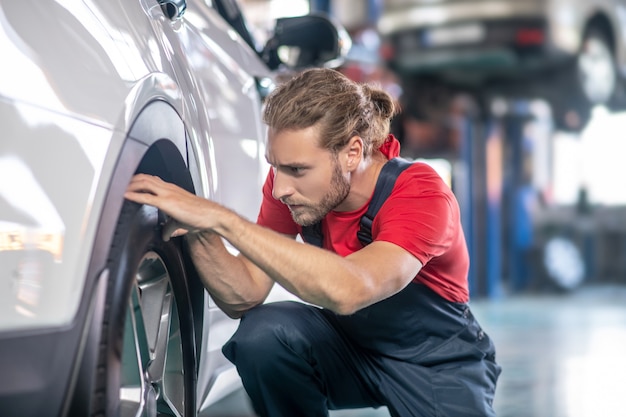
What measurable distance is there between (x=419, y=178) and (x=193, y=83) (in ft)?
1.89

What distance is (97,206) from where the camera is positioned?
1.27 metres

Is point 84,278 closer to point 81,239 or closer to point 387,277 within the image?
point 81,239

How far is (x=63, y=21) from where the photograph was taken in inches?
50.2

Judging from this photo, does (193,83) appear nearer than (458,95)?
Yes

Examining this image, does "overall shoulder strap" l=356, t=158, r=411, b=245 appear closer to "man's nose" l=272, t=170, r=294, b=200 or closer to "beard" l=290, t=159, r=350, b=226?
"beard" l=290, t=159, r=350, b=226

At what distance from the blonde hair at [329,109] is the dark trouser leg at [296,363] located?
477 mm

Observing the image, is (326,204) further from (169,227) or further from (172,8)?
(172,8)

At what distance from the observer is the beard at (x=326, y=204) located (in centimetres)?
200

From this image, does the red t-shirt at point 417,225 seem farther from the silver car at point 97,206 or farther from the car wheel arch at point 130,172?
the car wheel arch at point 130,172

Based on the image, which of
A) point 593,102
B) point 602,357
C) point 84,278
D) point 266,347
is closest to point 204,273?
point 266,347

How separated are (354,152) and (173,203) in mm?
593

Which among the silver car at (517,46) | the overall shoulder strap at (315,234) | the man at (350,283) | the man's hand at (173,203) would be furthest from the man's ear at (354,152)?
the silver car at (517,46)

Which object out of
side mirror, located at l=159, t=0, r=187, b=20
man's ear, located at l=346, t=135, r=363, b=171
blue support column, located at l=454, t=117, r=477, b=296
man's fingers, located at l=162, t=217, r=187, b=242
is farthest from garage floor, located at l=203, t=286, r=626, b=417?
side mirror, located at l=159, t=0, r=187, b=20

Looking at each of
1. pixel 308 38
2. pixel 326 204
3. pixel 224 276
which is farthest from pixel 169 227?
pixel 308 38
